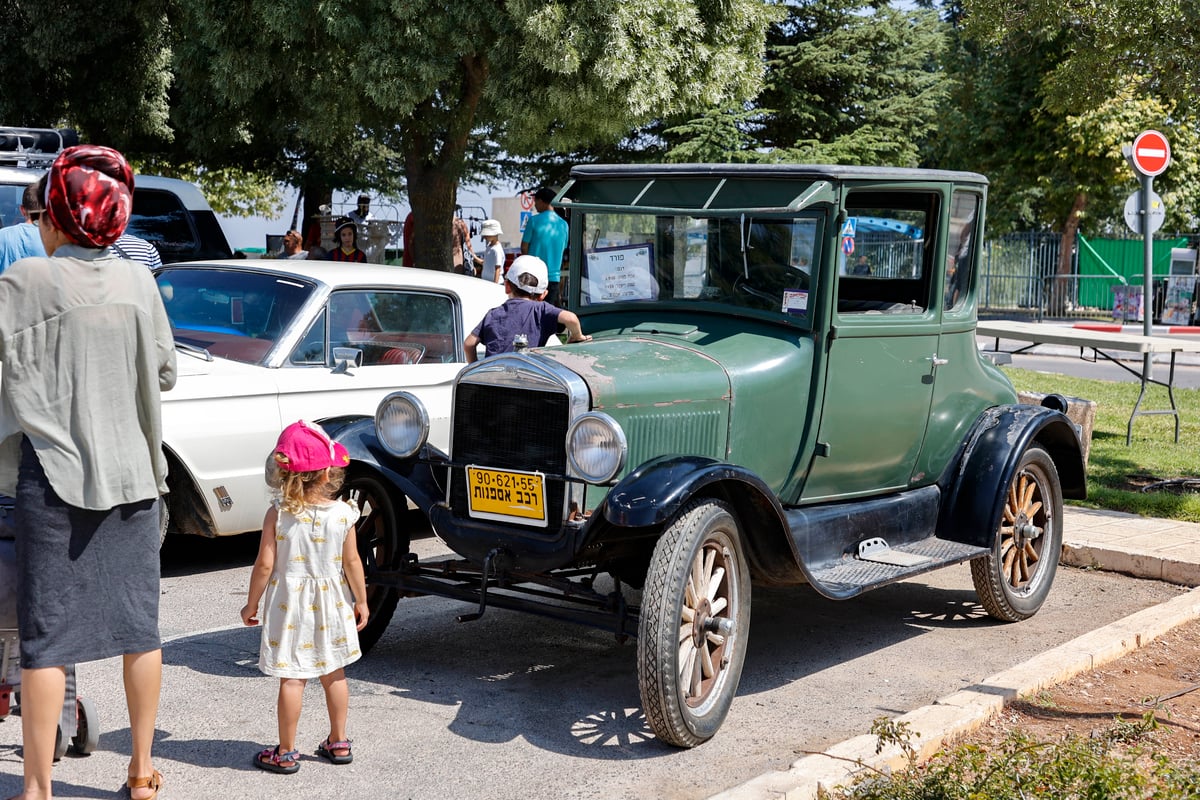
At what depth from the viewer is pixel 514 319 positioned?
7094 mm

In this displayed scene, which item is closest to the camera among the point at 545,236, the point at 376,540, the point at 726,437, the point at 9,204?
the point at 726,437

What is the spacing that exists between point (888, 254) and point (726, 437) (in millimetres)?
1643

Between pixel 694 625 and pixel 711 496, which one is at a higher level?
pixel 711 496

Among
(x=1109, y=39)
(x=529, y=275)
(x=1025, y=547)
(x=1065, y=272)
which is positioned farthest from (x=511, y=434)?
(x=1065, y=272)

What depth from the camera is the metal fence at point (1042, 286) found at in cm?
3100

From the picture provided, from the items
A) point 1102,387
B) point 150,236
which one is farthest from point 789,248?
point 1102,387

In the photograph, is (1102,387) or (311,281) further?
(1102,387)

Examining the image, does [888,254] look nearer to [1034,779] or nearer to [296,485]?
[1034,779]

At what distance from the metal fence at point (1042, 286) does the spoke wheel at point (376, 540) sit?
85.7 ft

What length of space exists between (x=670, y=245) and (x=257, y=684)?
2.64m

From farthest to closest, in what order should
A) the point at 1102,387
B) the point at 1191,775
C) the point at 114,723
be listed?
1. the point at 1102,387
2. the point at 114,723
3. the point at 1191,775

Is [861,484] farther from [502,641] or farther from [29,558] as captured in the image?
[29,558]

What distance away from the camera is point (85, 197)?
383 centimetres

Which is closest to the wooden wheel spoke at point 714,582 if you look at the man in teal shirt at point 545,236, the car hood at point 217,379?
the car hood at point 217,379
